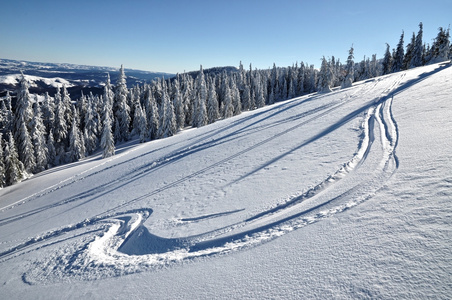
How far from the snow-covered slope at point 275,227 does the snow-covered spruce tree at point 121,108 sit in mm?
37966

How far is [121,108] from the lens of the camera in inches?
1938

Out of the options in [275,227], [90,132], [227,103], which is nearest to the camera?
[275,227]

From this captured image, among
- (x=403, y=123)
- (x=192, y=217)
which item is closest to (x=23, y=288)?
(x=192, y=217)

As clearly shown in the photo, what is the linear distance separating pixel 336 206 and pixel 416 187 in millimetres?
1743

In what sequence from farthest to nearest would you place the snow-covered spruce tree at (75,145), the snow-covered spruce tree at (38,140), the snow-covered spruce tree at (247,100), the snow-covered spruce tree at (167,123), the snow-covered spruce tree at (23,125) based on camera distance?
the snow-covered spruce tree at (247,100) → the snow-covered spruce tree at (167,123) → the snow-covered spruce tree at (75,145) → the snow-covered spruce tree at (38,140) → the snow-covered spruce tree at (23,125)

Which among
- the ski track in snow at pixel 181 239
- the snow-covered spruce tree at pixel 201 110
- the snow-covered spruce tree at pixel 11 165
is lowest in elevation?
the snow-covered spruce tree at pixel 11 165

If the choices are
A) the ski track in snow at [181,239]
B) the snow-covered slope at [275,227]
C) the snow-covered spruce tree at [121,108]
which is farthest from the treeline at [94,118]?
the ski track in snow at [181,239]

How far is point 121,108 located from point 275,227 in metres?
51.8

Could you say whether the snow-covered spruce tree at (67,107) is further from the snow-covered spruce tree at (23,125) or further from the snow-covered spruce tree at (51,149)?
the snow-covered spruce tree at (23,125)

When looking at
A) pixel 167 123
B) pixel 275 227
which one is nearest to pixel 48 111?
pixel 167 123

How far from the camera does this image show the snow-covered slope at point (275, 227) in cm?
347

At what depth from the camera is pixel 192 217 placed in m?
7.18

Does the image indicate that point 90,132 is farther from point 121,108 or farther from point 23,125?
point 23,125

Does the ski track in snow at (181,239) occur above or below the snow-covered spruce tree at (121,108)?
below
